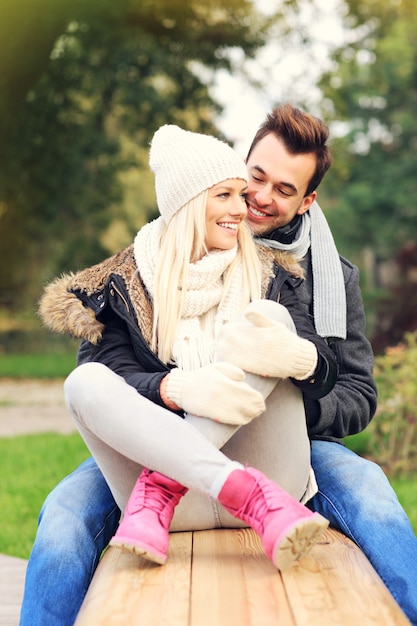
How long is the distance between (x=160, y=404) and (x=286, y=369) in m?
0.41

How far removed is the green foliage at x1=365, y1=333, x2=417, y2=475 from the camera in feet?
20.7

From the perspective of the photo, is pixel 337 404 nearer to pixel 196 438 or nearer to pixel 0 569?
pixel 196 438

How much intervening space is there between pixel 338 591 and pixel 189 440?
0.53 meters

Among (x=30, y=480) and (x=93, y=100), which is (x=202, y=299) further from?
(x=93, y=100)

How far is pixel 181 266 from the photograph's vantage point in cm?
292

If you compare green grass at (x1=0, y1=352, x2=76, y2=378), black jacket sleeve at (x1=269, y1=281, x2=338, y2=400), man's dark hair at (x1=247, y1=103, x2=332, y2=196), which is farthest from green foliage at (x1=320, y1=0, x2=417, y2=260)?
black jacket sleeve at (x1=269, y1=281, x2=338, y2=400)

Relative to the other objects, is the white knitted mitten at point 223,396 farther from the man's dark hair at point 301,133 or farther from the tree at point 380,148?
the tree at point 380,148

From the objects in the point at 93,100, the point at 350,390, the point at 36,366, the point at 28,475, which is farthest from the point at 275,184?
the point at 93,100

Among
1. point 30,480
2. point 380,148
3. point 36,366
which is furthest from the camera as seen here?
point 380,148

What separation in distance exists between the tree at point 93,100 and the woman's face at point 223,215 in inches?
458

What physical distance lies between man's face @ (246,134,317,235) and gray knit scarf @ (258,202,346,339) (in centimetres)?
9

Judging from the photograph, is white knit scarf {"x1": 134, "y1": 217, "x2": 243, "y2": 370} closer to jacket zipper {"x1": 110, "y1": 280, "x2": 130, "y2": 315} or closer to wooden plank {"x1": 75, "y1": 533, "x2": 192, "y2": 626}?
jacket zipper {"x1": 110, "y1": 280, "x2": 130, "y2": 315}

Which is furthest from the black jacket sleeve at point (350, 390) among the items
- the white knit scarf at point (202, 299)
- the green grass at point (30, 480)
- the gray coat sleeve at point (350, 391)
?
the green grass at point (30, 480)

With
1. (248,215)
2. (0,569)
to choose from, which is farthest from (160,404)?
(0,569)
